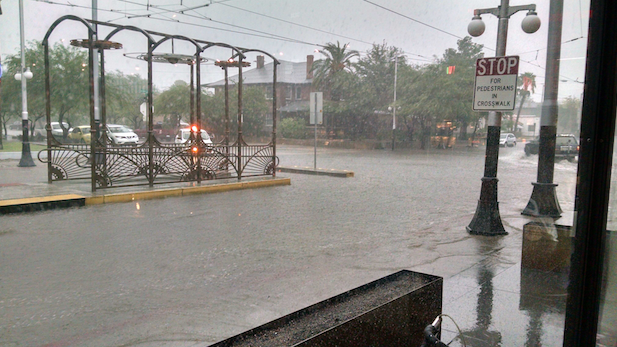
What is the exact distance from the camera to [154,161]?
42.5 ft

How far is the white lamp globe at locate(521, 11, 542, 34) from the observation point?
19.5 ft

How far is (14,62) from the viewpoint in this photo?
645 inches

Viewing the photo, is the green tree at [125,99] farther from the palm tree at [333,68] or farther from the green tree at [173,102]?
the palm tree at [333,68]

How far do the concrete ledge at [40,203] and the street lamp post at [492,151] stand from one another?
722 centimetres

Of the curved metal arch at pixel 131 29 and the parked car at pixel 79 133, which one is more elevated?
the curved metal arch at pixel 131 29

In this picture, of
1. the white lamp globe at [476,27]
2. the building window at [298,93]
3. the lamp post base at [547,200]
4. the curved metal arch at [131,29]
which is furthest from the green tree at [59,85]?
the building window at [298,93]

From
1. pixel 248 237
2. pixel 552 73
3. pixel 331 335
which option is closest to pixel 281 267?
pixel 248 237

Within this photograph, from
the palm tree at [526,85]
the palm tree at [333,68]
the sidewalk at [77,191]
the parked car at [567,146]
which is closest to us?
the parked car at [567,146]

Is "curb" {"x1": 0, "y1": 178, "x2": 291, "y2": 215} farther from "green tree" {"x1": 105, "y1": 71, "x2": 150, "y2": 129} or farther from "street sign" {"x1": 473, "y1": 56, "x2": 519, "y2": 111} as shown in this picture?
"green tree" {"x1": 105, "y1": 71, "x2": 150, "y2": 129}

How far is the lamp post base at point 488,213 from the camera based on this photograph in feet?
23.1

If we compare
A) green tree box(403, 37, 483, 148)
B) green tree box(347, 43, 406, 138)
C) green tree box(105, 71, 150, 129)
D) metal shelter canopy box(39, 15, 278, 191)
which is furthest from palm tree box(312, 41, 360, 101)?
metal shelter canopy box(39, 15, 278, 191)

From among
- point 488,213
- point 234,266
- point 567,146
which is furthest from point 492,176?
point 234,266

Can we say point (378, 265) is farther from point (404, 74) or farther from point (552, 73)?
point (404, 74)

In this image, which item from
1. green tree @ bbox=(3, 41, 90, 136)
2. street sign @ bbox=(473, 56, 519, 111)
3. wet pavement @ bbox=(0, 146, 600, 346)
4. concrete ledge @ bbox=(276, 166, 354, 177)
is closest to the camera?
wet pavement @ bbox=(0, 146, 600, 346)
